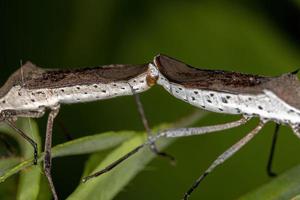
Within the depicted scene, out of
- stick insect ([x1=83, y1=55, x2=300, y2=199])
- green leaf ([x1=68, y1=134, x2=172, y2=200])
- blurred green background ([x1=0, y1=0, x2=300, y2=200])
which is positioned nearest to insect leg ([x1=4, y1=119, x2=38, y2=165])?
green leaf ([x1=68, y1=134, x2=172, y2=200])

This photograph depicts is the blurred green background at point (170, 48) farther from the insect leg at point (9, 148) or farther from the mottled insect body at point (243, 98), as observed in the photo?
the insect leg at point (9, 148)

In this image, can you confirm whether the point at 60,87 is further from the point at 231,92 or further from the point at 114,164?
the point at 231,92

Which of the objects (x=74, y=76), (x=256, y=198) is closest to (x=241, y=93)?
(x=256, y=198)

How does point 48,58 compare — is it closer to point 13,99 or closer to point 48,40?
point 48,40

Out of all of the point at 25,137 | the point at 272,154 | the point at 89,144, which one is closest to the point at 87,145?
the point at 89,144

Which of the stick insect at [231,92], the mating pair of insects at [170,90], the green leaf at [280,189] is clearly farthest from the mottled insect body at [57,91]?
the green leaf at [280,189]

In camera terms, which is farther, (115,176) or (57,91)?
(57,91)

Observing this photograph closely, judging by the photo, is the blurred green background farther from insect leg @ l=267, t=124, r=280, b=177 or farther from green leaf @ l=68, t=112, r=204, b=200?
green leaf @ l=68, t=112, r=204, b=200
